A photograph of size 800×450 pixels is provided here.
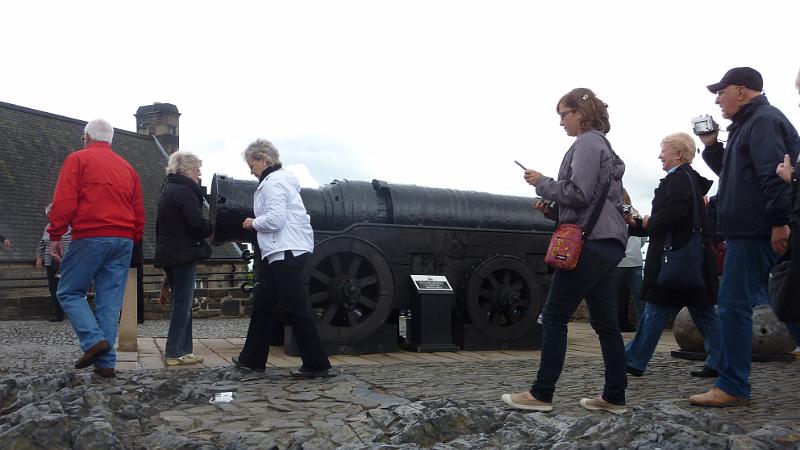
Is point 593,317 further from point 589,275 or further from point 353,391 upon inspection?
point 353,391

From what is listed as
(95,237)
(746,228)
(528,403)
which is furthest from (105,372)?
(746,228)

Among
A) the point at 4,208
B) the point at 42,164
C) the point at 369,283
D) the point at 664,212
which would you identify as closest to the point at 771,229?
the point at 664,212

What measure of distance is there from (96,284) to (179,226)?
100 cm

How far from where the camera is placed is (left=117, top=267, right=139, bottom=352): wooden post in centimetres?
714

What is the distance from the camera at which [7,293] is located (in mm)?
15703

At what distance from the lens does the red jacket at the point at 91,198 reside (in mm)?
5219

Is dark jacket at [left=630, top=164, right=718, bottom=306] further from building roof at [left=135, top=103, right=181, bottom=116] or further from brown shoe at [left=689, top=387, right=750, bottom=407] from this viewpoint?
building roof at [left=135, top=103, right=181, bottom=116]

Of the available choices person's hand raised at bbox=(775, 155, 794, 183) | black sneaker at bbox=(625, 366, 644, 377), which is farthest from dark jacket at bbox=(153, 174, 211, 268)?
person's hand raised at bbox=(775, 155, 794, 183)

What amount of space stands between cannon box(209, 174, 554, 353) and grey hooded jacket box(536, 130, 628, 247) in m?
3.39

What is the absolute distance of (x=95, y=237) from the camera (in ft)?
17.3

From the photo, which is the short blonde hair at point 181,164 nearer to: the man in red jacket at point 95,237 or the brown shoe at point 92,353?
the man in red jacket at point 95,237

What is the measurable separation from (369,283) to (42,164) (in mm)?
17801

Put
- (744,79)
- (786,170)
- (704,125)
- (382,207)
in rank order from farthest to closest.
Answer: (382,207), (704,125), (744,79), (786,170)

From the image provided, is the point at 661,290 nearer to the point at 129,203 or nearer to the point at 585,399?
the point at 585,399
